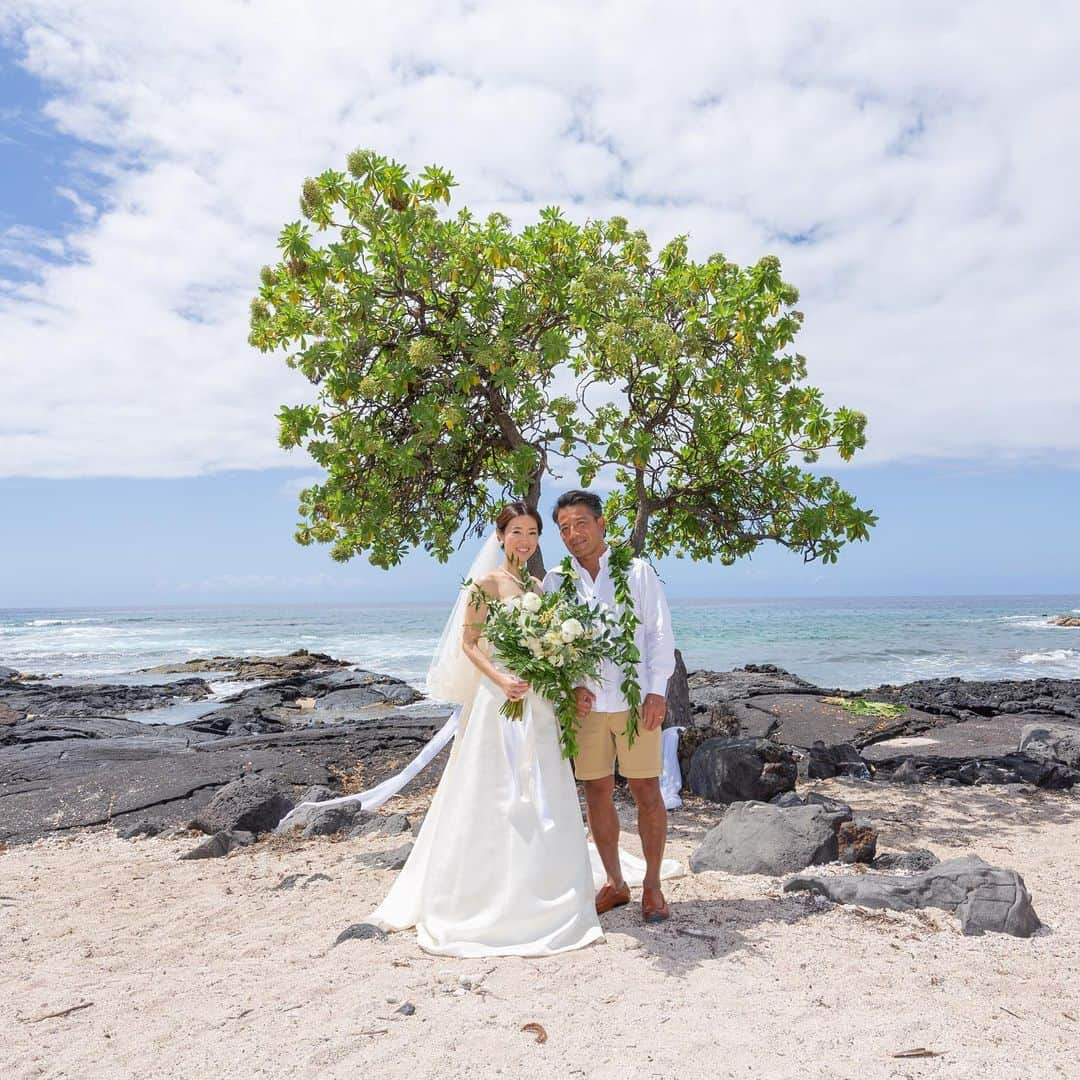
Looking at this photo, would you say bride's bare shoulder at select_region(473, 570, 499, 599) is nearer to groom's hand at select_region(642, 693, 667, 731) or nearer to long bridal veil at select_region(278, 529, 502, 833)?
long bridal veil at select_region(278, 529, 502, 833)

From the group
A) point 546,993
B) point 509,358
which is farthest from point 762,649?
point 546,993

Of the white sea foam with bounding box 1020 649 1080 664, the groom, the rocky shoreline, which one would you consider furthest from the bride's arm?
the white sea foam with bounding box 1020 649 1080 664

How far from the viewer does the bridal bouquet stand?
460 centimetres

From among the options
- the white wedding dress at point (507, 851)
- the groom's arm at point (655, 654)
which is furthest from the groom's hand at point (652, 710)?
the white wedding dress at point (507, 851)

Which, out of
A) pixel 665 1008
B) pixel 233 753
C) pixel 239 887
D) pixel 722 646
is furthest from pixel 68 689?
pixel 722 646

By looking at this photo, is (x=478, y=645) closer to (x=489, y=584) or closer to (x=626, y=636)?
(x=489, y=584)

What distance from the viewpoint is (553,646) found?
4566 millimetres

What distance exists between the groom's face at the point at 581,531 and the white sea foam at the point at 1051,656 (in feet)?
105

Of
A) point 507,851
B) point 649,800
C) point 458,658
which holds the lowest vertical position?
point 507,851

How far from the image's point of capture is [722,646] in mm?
43500

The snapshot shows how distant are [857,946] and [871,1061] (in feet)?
3.96

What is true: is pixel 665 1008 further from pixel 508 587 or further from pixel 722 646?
pixel 722 646

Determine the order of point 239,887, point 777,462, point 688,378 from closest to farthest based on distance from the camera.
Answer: point 239,887
point 688,378
point 777,462

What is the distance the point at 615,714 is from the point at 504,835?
0.90 m
